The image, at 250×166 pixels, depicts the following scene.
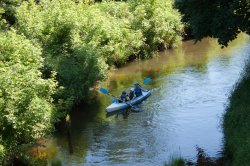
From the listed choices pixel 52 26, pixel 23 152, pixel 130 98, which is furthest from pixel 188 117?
pixel 52 26

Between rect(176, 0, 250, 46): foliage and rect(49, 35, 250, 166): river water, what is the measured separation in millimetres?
3918

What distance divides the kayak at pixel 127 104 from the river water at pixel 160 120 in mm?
303

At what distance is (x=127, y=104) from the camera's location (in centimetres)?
2269

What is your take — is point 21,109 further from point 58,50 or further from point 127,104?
point 58,50

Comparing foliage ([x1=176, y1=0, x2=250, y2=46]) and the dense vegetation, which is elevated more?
foliage ([x1=176, y1=0, x2=250, y2=46])

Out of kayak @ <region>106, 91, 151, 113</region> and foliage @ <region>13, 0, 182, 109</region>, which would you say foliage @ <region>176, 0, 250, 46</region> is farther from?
kayak @ <region>106, 91, 151, 113</region>

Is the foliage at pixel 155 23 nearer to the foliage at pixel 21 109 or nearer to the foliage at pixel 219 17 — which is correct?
the foliage at pixel 219 17

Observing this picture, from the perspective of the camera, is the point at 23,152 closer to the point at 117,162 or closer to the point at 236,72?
the point at 117,162

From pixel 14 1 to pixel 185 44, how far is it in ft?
49.2

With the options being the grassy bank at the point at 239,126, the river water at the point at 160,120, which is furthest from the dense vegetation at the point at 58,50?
the grassy bank at the point at 239,126

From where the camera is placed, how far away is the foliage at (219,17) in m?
15.6

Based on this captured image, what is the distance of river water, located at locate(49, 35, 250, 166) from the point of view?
56.5 feet

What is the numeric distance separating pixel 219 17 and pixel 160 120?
647 centimetres

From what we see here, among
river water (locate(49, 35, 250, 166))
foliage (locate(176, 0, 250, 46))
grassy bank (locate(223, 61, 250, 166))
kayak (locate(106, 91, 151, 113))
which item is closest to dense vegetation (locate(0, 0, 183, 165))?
river water (locate(49, 35, 250, 166))
